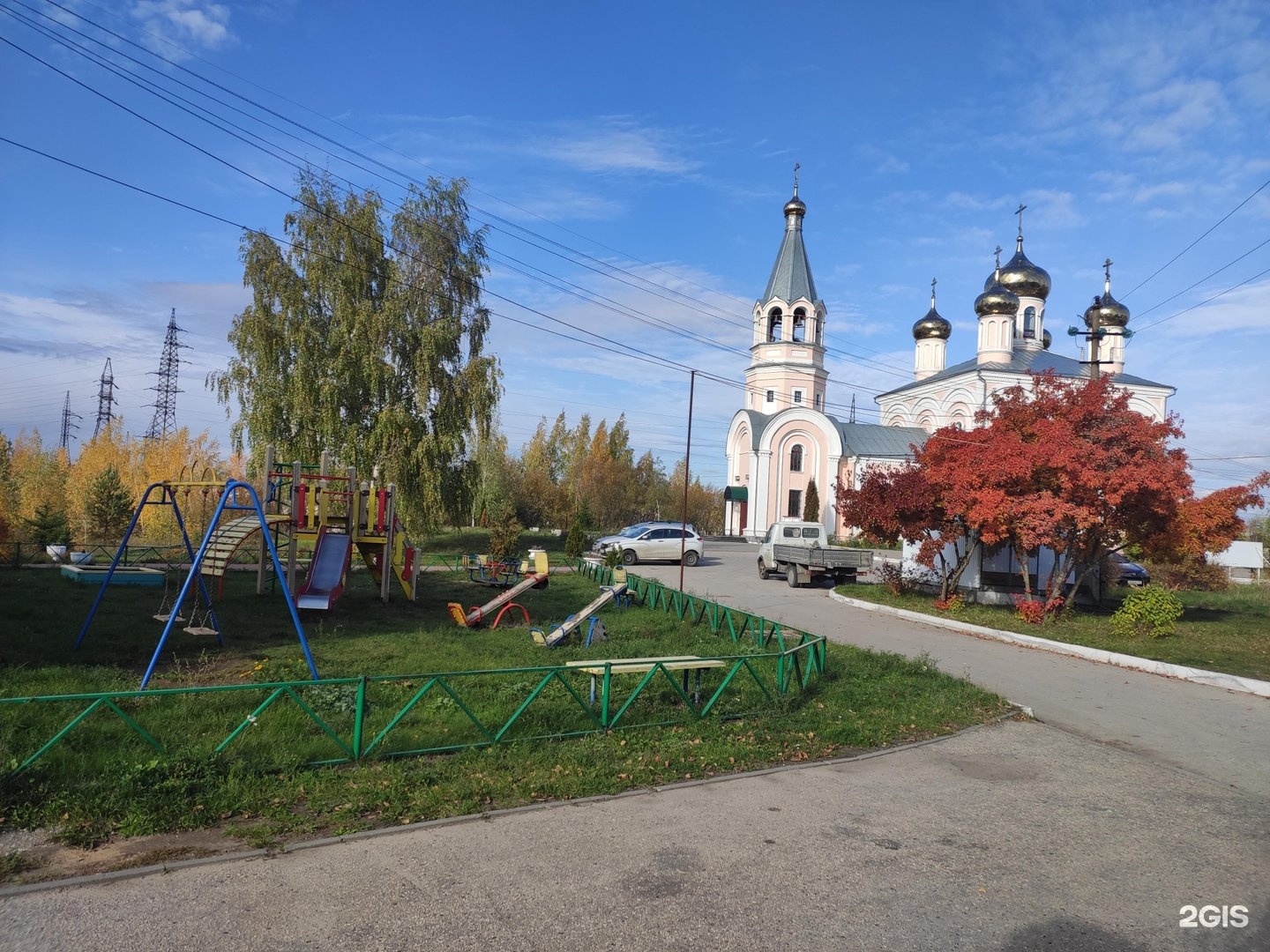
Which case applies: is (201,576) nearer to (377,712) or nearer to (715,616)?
(377,712)

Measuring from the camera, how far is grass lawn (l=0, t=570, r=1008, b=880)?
18.4 feet

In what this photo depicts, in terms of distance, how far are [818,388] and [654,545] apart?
→ 26856mm

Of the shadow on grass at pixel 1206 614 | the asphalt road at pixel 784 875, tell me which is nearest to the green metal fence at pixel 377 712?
the asphalt road at pixel 784 875

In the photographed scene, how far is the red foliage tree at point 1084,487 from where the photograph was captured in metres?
15.6

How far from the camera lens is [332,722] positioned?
7586mm

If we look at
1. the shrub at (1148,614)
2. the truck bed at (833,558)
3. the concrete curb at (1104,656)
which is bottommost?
the concrete curb at (1104,656)

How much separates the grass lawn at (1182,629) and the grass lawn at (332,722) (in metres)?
4.91

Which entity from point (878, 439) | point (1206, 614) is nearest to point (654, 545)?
point (1206, 614)

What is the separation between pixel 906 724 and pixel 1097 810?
248cm

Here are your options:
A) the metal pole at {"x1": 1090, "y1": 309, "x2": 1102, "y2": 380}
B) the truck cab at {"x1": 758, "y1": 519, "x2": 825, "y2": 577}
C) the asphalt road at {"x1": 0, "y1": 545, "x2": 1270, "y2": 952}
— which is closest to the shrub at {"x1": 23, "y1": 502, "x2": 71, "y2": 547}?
the truck cab at {"x1": 758, "y1": 519, "x2": 825, "y2": 577}

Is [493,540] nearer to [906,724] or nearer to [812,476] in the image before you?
[906,724]

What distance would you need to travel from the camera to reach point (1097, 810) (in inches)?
Answer: 254

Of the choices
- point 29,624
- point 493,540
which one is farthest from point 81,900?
point 493,540

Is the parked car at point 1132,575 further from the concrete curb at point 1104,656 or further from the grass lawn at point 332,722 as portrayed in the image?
the grass lawn at point 332,722
